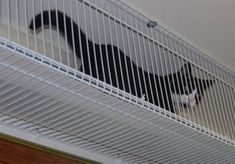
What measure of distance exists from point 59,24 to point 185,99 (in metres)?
0.48

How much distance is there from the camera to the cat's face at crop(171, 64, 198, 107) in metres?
1.35

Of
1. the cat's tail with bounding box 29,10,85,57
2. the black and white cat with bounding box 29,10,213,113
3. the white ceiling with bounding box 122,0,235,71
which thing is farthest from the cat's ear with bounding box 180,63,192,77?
the cat's tail with bounding box 29,10,85,57

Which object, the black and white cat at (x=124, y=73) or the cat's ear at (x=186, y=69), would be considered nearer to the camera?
the black and white cat at (x=124, y=73)

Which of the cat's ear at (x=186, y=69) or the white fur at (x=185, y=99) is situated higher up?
the cat's ear at (x=186, y=69)

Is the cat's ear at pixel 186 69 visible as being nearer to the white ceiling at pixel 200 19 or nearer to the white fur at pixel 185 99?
the white fur at pixel 185 99

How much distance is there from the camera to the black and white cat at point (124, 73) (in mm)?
1134

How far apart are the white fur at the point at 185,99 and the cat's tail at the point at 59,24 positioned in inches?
14.2

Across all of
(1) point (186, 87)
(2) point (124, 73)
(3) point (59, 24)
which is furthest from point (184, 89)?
(3) point (59, 24)

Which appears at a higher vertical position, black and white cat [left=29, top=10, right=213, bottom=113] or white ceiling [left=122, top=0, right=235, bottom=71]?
white ceiling [left=122, top=0, right=235, bottom=71]

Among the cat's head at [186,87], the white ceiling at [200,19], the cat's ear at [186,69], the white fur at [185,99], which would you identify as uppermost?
the white ceiling at [200,19]

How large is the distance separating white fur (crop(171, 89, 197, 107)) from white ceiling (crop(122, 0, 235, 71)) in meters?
0.26

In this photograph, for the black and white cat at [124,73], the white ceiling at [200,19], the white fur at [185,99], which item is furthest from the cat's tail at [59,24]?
the white fur at [185,99]

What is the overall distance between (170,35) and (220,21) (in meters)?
0.30

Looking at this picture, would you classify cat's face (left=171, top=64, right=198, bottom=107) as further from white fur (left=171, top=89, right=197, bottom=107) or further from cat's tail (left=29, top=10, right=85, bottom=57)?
cat's tail (left=29, top=10, right=85, bottom=57)
